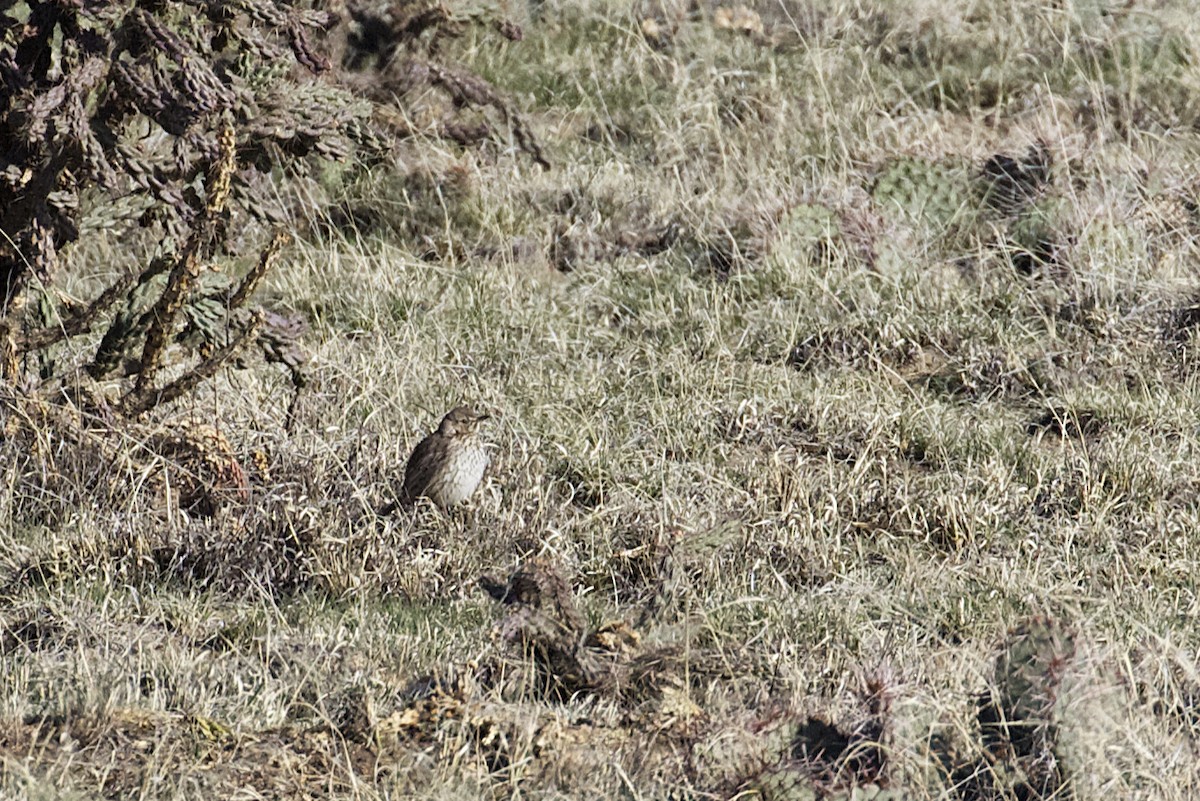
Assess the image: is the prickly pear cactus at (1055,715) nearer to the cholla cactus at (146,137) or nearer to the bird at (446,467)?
the bird at (446,467)

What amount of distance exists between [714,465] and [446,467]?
0.97 metres

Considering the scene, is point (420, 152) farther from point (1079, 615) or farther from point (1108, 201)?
point (1079, 615)

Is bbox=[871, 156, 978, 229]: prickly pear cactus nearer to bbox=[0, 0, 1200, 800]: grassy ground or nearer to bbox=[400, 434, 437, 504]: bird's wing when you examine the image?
bbox=[0, 0, 1200, 800]: grassy ground

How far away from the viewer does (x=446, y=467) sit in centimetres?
476

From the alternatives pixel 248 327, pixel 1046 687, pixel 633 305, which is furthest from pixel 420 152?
pixel 1046 687

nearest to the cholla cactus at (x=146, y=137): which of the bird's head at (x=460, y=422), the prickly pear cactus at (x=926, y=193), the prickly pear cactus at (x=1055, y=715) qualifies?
the bird's head at (x=460, y=422)

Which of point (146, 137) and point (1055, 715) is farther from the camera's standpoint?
point (146, 137)

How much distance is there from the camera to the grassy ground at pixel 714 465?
11.5ft

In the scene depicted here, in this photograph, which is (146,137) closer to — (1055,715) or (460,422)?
(460,422)

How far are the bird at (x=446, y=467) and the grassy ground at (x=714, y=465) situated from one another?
85 mm

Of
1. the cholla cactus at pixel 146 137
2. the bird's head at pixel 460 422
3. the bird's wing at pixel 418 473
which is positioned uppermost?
the cholla cactus at pixel 146 137

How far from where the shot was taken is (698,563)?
4.57 m

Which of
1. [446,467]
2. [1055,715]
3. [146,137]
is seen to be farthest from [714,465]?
[1055,715]

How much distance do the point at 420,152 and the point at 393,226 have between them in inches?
17.0
